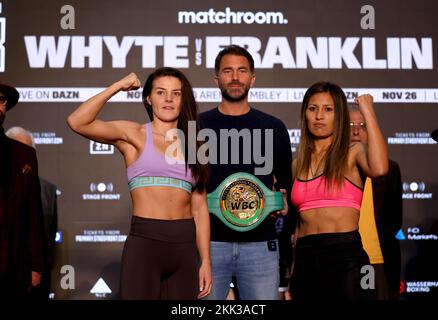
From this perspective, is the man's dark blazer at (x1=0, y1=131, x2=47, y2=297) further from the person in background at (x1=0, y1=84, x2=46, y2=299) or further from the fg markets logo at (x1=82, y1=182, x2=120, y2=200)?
the fg markets logo at (x1=82, y1=182, x2=120, y2=200)

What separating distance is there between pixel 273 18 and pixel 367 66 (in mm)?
899

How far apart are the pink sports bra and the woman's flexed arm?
2.93 ft

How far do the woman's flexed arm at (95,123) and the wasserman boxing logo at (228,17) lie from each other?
8.54 ft

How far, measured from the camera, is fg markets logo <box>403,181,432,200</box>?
5484 mm

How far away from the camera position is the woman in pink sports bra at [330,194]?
2.92 metres

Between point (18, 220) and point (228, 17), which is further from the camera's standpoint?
point (228, 17)

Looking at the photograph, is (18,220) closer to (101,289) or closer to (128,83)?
(128,83)

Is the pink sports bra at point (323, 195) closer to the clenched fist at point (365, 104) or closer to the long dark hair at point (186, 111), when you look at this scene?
the clenched fist at point (365, 104)

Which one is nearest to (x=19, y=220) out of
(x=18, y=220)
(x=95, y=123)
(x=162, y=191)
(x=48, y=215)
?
(x=18, y=220)

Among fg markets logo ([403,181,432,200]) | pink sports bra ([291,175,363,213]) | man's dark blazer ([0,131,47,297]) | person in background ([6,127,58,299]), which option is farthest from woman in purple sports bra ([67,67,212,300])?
fg markets logo ([403,181,432,200])

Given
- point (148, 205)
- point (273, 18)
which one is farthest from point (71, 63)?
point (148, 205)

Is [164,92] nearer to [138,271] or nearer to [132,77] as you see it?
[132,77]

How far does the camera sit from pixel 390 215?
4438 millimetres

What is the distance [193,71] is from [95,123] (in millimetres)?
2612
